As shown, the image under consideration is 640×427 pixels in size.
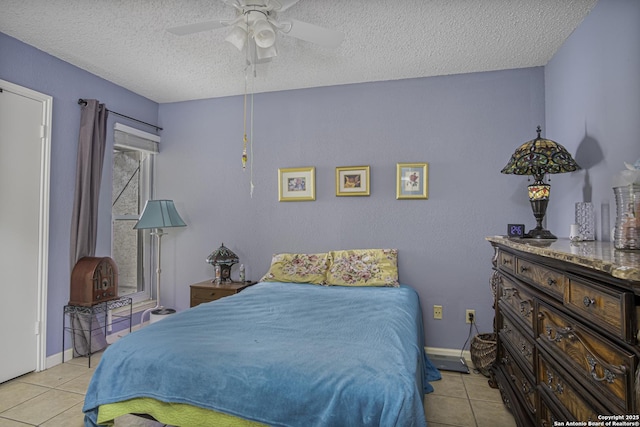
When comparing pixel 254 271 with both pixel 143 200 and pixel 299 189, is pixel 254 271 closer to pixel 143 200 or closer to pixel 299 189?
pixel 299 189

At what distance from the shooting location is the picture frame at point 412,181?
3080mm

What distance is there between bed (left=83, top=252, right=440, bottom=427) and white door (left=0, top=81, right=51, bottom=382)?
4.97ft

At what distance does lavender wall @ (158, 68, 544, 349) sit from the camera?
9.73 feet

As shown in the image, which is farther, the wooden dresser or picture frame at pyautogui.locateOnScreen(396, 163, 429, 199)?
picture frame at pyautogui.locateOnScreen(396, 163, 429, 199)

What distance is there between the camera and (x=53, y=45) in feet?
8.57

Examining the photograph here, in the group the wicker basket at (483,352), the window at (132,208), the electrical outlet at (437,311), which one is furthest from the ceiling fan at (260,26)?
the wicker basket at (483,352)

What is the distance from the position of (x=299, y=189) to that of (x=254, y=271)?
1.01m

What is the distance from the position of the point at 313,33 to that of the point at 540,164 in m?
1.59

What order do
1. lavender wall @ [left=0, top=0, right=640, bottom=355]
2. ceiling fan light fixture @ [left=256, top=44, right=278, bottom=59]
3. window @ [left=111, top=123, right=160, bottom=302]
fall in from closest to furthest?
ceiling fan light fixture @ [left=256, top=44, right=278, bottom=59]
lavender wall @ [left=0, top=0, right=640, bottom=355]
window @ [left=111, top=123, right=160, bottom=302]

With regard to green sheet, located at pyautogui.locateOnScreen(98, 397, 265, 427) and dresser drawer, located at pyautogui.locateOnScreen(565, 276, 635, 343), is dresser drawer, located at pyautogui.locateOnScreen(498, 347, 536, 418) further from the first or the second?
green sheet, located at pyautogui.locateOnScreen(98, 397, 265, 427)

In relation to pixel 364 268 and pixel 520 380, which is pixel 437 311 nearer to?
pixel 364 268

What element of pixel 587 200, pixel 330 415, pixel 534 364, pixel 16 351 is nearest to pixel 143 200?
pixel 16 351

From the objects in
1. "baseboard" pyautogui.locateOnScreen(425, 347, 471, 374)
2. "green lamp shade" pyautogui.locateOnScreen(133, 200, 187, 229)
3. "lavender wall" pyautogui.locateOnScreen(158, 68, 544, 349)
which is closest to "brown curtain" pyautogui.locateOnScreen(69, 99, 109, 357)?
"green lamp shade" pyautogui.locateOnScreen(133, 200, 187, 229)

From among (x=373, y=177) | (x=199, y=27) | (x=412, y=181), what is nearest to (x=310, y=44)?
(x=199, y=27)
